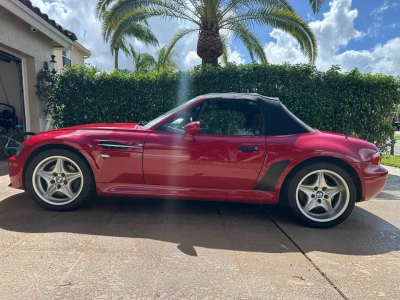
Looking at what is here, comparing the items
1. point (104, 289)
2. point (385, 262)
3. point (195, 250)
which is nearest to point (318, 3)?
point (385, 262)

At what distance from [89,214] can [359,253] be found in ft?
9.63

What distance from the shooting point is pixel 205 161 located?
3164 millimetres

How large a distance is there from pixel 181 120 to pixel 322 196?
1870mm

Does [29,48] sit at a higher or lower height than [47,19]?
lower

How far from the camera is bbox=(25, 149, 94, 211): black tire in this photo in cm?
328

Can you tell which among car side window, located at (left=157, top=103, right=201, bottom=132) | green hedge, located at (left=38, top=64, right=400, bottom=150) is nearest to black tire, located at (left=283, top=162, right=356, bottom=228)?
car side window, located at (left=157, top=103, right=201, bottom=132)

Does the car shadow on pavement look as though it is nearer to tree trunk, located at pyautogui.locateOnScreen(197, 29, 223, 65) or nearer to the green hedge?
the green hedge

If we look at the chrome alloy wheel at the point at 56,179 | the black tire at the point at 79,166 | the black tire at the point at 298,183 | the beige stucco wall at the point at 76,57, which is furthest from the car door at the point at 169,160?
the beige stucco wall at the point at 76,57

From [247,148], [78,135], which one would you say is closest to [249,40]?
[247,148]

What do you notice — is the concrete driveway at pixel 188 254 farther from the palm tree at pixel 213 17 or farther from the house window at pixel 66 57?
the house window at pixel 66 57

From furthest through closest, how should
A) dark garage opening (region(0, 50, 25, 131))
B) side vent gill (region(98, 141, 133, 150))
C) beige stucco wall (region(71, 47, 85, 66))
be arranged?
1. beige stucco wall (region(71, 47, 85, 66))
2. dark garage opening (region(0, 50, 25, 131))
3. side vent gill (region(98, 141, 133, 150))

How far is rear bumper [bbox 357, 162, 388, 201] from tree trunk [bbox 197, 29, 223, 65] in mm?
5774

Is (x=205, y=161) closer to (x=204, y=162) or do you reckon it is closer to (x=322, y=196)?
(x=204, y=162)

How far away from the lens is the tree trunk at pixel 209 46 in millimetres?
7891
